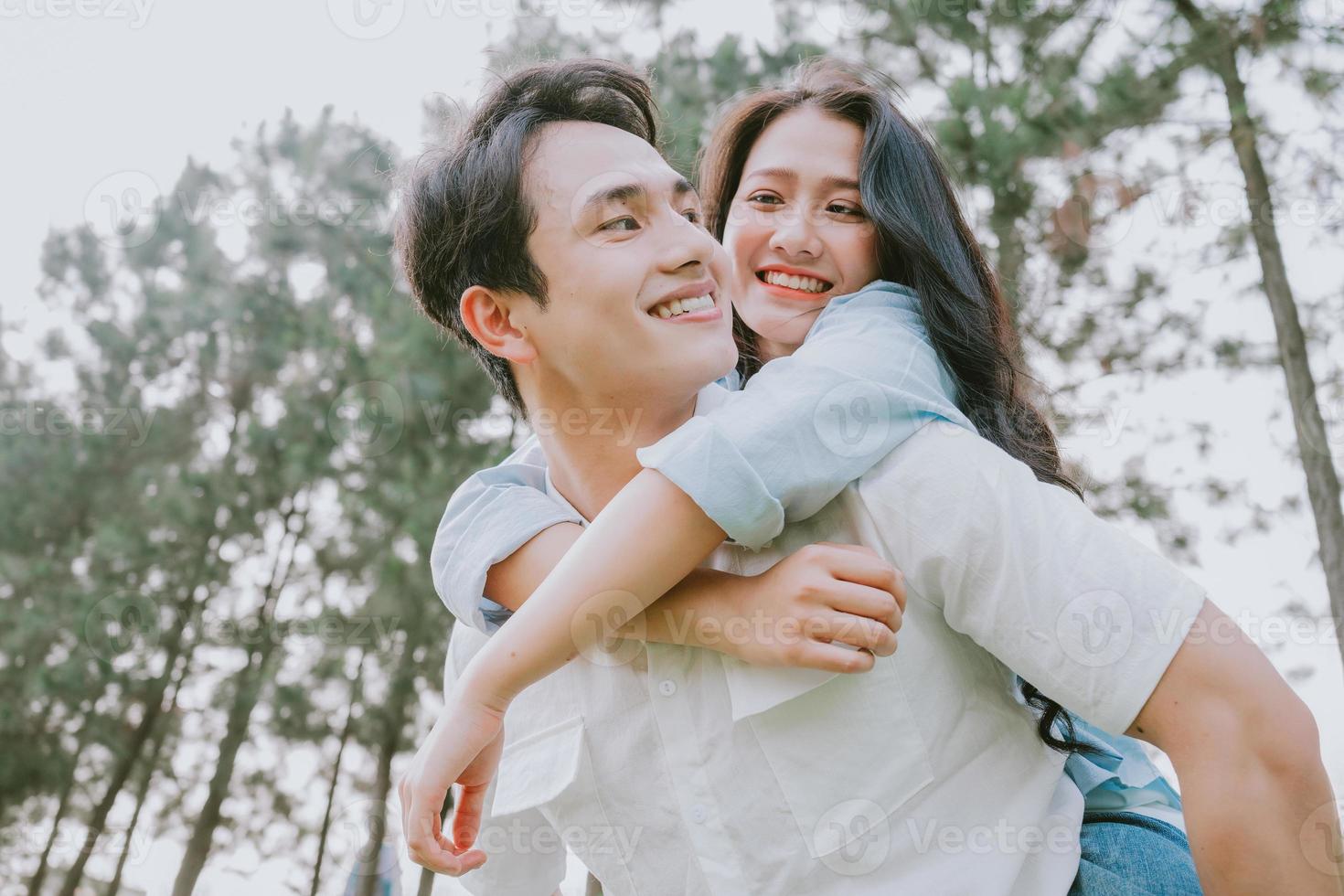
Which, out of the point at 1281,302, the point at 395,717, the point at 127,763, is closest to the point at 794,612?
the point at 1281,302

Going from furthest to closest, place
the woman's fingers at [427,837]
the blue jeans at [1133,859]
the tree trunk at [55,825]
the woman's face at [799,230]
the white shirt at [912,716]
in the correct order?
the tree trunk at [55,825] → the woman's face at [799,230] → the woman's fingers at [427,837] → the blue jeans at [1133,859] → the white shirt at [912,716]

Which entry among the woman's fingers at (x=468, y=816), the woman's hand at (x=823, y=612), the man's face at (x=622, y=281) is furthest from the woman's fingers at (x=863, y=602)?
the woman's fingers at (x=468, y=816)

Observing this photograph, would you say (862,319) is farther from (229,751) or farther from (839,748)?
(229,751)

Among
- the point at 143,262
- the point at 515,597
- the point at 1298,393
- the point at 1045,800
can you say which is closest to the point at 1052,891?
the point at 1045,800

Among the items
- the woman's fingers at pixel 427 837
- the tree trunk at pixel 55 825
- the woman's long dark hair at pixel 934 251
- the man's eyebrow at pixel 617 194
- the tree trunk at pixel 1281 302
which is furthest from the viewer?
the tree trunk at pixel 55 825

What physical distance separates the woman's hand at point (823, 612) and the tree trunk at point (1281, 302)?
642 centimetres

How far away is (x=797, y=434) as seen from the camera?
1385 millimetres

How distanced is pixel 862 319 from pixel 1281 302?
6.58 m

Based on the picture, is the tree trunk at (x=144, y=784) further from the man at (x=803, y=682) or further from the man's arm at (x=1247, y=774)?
the man's arm at (x=1247, y=774)

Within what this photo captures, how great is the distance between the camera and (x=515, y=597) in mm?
1709

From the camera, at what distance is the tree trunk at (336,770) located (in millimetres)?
11703

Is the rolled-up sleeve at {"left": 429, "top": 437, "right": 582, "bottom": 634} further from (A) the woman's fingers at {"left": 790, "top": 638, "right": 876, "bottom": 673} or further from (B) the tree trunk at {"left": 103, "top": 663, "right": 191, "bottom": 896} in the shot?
(B) the tree trunk at {"left": 103, "top": 663, "right": 191, "bottom": 896}

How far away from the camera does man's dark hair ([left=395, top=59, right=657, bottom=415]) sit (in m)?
2.03

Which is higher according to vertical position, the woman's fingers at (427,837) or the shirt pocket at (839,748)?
the shirt pocket at (839,748)
